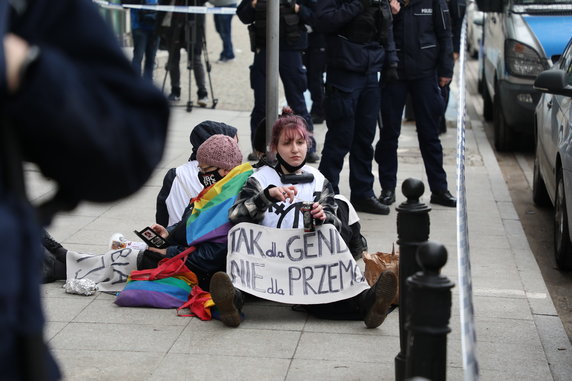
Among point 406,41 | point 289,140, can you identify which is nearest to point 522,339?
point 289,140

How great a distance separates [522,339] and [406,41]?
365cm

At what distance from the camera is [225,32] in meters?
18.4

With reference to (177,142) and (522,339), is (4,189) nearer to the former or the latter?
(522,339)

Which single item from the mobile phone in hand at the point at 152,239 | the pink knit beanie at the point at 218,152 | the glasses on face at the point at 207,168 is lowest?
the mobile phone in hand at the point at 152,239

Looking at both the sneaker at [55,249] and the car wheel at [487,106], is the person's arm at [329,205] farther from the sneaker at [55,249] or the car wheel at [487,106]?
the car wheel at [487,106]

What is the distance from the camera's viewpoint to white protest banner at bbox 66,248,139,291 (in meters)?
5.98

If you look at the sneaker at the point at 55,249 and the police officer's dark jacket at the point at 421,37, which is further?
the police officer's dark jacket at the point at 421,37

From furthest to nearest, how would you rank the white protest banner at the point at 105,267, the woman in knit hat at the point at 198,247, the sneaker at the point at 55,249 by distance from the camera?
the sneaker at the point at 55,249, the white protest banner at the point at 105,267, the woman in knit hat at the point at 198,247

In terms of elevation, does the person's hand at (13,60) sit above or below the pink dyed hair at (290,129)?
above

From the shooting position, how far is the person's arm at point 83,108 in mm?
1481

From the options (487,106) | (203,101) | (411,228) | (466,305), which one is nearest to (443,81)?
(411,228)

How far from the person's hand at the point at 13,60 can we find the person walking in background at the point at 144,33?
39.3ft

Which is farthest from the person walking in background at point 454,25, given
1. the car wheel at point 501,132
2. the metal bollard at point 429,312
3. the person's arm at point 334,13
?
the metal bollard at point 429,312

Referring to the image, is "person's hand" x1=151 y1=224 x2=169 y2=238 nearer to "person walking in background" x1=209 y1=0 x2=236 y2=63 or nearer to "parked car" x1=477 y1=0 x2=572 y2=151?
"parked car" x1=477 y1=0 x2=572 y2=151
